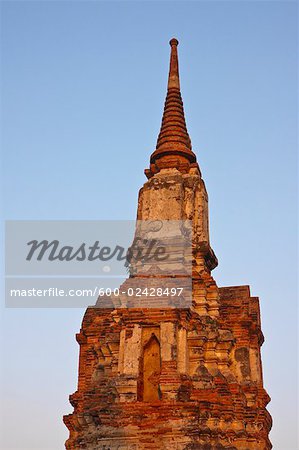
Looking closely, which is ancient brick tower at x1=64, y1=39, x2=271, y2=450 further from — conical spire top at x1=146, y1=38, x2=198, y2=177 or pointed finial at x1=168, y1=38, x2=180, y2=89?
pointed finial at x1=168, y1=38, x2=180, y2=89

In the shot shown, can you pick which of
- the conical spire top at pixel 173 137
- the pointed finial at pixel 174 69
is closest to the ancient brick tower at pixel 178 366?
the conical spire top at pixel 173 137

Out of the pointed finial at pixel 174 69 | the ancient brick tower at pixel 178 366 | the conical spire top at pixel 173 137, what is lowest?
the ancient brick tower at pixel 178 366

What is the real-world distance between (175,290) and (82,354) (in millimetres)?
4292

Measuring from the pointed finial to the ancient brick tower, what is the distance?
3.77 meters

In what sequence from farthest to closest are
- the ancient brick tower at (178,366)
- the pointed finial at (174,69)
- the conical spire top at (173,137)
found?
the pointed finial at (174,69) → the conical spire top at (173,137) → the ancient brick tower at (178,366)

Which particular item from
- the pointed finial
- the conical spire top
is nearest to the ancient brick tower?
the conical spire top

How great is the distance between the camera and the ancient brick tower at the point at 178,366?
54.3 feet

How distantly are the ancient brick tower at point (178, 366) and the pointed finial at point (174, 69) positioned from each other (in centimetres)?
377

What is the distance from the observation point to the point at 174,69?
2405 centimetres

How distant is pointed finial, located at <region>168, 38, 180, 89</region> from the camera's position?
23828 mm

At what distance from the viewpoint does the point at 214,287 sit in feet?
64.5

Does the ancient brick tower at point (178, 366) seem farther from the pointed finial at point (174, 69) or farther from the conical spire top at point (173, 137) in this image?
the pointed finial at point (174, 69)

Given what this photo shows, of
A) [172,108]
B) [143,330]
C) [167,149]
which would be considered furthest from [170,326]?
[172,108]

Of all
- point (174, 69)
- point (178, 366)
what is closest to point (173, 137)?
point (174, 69)
